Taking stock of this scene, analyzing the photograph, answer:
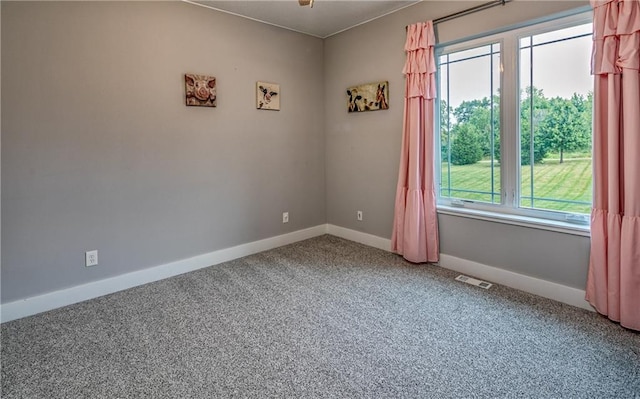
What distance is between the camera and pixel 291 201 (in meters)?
4.17

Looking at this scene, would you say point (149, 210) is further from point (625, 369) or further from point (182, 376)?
point (625, 369)

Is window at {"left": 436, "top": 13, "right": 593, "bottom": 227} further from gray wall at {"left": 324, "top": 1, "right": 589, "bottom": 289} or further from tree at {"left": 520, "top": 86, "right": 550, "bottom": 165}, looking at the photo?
gray wall at {"left": 324, "top": 1, "right": 589, "bottom": 289}

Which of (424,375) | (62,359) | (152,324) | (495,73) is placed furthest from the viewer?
(495,73)

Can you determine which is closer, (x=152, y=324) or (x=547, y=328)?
(x=547, y=328)

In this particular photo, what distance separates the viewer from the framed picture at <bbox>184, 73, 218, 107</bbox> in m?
3.18

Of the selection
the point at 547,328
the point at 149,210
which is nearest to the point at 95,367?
the point at 149,210

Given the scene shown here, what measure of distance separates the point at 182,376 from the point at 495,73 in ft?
10.5

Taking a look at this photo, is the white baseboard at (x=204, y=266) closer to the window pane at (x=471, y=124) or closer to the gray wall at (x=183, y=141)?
the gray wall at (x=183, y=141)

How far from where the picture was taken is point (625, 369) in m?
1.80

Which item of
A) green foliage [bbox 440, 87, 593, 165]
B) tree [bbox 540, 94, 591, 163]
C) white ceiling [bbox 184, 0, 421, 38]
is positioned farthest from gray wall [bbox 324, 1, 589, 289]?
tree [bbox 540, 94, 591, 163]

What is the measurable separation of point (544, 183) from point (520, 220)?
0.34 meters

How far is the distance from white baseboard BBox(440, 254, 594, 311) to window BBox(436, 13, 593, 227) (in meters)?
0.50

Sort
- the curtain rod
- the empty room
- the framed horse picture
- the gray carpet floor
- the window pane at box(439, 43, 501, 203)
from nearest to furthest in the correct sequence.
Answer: the gray carpet floor < the empty room < the curtain rod < the window pane at box(439, 43, 501, 203) < the framed horse picture

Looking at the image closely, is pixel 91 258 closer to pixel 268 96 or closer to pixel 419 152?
pixel 268 96
